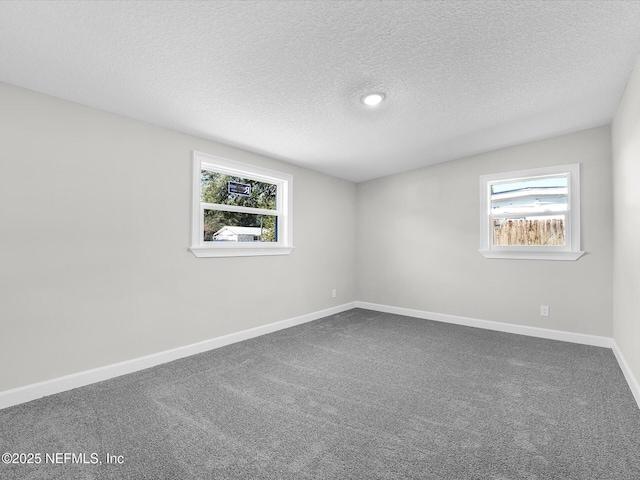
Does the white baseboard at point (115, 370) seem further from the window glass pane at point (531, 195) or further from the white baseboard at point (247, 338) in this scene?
the window glass pane at point (531, 195)

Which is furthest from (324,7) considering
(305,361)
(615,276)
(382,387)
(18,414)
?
(615,276)

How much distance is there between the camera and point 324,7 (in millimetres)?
1637

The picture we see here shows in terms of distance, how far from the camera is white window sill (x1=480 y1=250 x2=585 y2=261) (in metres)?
3.59

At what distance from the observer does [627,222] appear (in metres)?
2.61

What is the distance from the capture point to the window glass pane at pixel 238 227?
3537mm

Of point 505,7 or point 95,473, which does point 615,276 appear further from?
point 95,473

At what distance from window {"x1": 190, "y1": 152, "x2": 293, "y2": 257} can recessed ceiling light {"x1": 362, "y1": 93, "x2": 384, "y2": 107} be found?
1.71 meters

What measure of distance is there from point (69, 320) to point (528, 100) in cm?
414

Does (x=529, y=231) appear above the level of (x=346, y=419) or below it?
above

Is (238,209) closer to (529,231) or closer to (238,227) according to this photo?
(238,227)

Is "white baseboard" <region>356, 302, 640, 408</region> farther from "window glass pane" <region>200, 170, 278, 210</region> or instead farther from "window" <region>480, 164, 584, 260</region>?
"window glass pane" <region>200, 170, 278, 210</region>

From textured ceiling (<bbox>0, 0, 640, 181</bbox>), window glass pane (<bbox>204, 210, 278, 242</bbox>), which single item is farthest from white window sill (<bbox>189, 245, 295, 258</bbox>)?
textured ceiling (<bbox>0, 0, 640, 181</bbox>)

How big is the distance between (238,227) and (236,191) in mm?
429

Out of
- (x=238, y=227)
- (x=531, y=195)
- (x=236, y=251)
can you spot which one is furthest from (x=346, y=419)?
(x=531, y=195)
